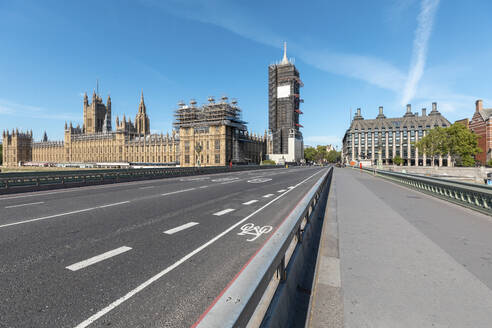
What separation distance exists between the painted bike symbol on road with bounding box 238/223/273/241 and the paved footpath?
1492mm

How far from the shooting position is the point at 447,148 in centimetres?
6100

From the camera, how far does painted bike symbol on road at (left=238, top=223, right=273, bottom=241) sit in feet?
19.2

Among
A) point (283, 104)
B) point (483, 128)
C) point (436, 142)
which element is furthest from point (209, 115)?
point (483, 128)

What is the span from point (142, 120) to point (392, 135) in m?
139

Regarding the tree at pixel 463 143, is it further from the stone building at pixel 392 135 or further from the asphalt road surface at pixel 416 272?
the asphalt road surface at pixel 416 272

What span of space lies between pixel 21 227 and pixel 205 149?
84.4m

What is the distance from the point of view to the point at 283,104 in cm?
11300

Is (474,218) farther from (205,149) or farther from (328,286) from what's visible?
(205,149)

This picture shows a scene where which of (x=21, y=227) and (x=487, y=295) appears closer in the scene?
(x=487, y=295)

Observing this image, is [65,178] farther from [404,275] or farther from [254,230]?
[404,275]

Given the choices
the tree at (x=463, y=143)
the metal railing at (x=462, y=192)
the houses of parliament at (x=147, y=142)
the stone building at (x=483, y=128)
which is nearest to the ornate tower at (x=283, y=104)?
the houses of parliament at (x=147, y=142)

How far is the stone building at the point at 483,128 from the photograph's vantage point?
248 feet

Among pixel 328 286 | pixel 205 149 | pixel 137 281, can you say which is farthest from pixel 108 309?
pixel 205 149

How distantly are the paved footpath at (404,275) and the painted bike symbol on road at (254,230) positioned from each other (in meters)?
1.49
